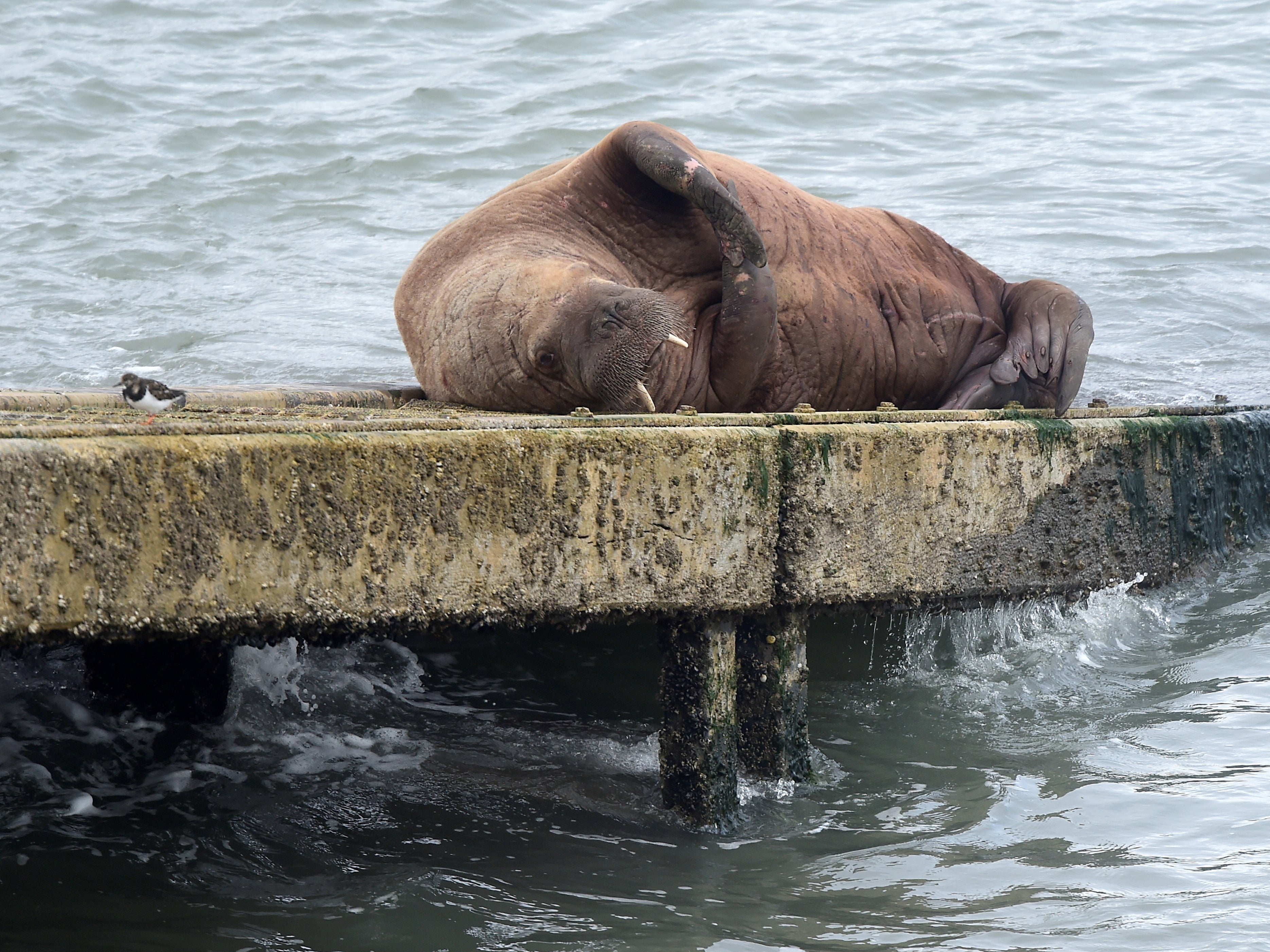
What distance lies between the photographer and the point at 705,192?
419 centimetres

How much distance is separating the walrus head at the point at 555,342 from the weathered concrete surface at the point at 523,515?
584 millimetres

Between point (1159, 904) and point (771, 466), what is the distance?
114cm

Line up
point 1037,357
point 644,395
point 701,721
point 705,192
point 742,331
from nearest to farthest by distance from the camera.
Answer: point 701,721 → point 644,395 → point 705,192 → point 742,331 → point 1037,357

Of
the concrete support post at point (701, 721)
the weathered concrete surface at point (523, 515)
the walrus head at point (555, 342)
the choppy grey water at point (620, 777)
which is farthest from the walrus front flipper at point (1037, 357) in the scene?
the concrete support post at point (701, 721)

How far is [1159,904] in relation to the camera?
2.44 metres

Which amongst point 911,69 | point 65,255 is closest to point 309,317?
point 65,255

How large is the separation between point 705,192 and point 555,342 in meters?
0.77

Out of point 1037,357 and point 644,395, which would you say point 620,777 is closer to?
point 644,395

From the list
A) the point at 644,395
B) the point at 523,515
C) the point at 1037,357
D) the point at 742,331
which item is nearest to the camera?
the point at 523,515

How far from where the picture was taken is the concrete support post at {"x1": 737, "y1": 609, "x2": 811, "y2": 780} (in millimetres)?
3057

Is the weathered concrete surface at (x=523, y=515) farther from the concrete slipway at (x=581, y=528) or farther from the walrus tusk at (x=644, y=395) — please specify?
the walrus tusk at (x=644, y=395)

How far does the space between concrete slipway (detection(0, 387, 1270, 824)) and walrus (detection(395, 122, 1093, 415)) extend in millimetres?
478

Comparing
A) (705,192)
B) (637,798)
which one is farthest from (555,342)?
(637,798)

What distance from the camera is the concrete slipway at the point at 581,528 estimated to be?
2.09 m
